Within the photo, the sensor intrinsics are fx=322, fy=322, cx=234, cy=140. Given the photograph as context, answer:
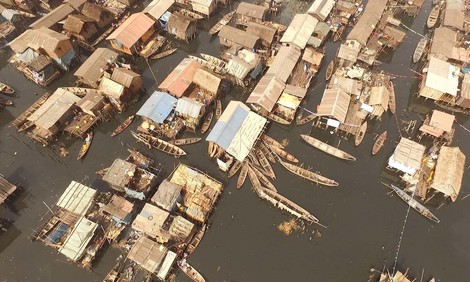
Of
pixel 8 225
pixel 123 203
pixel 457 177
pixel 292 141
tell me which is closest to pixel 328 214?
pixel 292 141

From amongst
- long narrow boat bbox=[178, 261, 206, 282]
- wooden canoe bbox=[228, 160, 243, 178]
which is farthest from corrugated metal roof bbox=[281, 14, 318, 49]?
long narrow boat bbox=[178, 261, 206, 282]

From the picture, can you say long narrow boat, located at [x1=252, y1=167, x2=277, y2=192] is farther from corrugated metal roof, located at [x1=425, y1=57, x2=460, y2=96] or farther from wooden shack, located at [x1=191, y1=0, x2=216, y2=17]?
wooden shack, located at [x1=191, y1=0, x2=216, y2=17]

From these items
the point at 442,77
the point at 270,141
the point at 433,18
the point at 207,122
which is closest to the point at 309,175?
the point at 270,141

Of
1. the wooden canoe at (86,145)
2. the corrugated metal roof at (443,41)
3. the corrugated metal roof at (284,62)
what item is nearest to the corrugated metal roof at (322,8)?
the corrugated metal roof at (284,62)

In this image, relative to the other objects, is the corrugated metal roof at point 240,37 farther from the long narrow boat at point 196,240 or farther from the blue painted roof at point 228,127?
the long narrow boat at point 196,240

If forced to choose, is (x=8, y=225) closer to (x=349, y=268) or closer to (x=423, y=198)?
(x=349, y=268)
